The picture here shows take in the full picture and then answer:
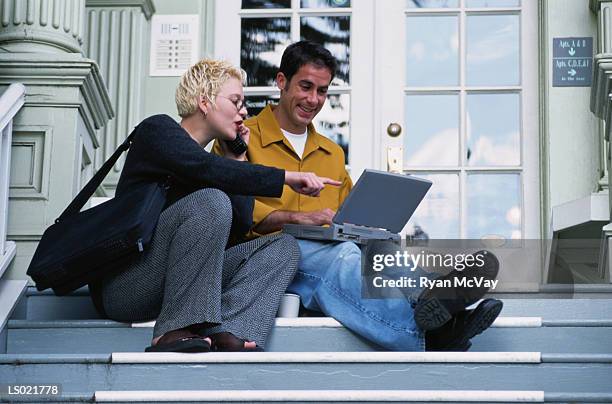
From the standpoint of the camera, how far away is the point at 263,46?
20.2 feet

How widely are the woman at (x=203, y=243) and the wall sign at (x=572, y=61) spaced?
2411mm

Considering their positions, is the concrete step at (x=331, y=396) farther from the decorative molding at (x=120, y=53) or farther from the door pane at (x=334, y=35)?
the door pane at (x=334, y=35)

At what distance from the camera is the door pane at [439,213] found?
5852 millimetres

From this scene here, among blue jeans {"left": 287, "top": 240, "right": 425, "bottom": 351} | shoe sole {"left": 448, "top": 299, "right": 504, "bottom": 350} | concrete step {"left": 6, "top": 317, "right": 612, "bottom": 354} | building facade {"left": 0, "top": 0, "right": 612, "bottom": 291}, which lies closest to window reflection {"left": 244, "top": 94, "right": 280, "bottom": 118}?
building facade {"left": 0, "top": 0, "right": 612, "bottom": 291}

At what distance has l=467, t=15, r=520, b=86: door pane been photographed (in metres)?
6.00

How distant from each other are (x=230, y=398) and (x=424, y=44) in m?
3.26

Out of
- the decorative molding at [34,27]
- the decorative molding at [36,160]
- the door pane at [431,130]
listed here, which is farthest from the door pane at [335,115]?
the decorative molding at [36,160]

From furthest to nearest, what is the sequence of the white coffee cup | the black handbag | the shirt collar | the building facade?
1. the building facade
2. the shirt collar
3. the white coffee cup
4. the black handbag

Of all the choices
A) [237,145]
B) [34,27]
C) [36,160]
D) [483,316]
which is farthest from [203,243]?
[34,27]

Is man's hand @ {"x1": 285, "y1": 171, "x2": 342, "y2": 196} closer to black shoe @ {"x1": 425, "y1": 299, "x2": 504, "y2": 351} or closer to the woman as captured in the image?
the woman

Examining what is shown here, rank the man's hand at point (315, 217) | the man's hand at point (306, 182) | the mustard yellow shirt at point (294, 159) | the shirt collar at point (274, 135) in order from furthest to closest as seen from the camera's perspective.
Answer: the shirt collar at point (274, 135)
the mustard yellow shirt at point (294, 159)
the man's hand at point (315, 217)
the man's hand at point (306, 182)

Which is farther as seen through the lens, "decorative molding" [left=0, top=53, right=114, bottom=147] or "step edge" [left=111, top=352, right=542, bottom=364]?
"decorative molding" [left=0, top=53, right=114, bottom=147]

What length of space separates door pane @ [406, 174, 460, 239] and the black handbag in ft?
7.97

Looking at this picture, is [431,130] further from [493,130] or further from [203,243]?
[203,243]
